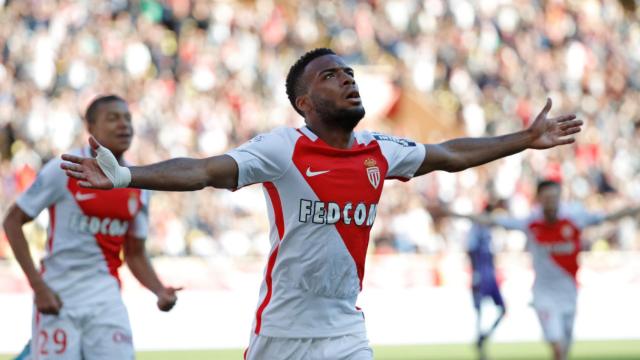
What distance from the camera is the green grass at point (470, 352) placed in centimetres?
1727

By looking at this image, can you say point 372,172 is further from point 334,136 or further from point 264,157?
point 264,157

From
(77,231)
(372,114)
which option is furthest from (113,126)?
(372,114)

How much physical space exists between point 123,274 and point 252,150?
12.4 meters

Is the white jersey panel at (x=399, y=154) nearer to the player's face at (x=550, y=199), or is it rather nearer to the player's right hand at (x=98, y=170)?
the player's right hand at (x=98, y=170)

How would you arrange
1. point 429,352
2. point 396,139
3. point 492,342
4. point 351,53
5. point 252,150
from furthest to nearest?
point 351,53, point 492,342, point 429,352, point 396,139, point 252,150

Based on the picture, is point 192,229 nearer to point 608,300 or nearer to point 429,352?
point 429,352

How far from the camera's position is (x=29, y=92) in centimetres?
2220

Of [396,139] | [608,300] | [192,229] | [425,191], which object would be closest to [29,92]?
[192,229]

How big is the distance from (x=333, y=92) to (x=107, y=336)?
264cm

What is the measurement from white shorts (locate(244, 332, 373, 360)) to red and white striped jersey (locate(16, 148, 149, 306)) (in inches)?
83.1

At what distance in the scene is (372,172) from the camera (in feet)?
21.7

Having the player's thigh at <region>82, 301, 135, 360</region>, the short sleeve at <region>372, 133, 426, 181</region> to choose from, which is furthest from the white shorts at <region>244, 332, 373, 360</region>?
the player's thigh at <region>82, 301, 135, 360</region>

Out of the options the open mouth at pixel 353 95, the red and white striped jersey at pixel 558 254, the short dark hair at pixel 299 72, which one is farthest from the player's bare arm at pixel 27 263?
the red and white striped jersey at pixel 558 254

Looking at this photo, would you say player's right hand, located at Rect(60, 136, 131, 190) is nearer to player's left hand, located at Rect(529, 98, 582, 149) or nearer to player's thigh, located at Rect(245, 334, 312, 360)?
player's thigh, located at Rect(245, 334, 312, 360)
